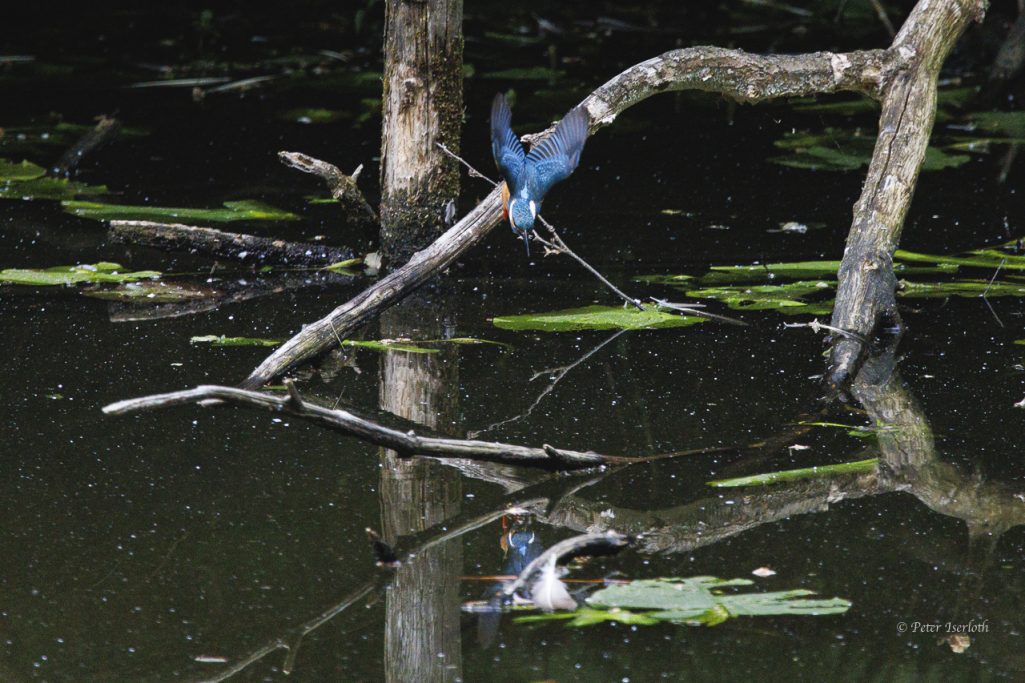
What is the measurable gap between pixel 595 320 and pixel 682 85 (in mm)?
698

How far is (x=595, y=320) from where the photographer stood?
342 centimetres

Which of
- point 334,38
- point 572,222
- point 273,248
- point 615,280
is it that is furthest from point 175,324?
point 334,38

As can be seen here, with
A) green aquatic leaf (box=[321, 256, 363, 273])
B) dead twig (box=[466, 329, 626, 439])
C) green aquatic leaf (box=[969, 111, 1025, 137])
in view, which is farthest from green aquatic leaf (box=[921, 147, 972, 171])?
green aquatic leaf (box=[321, 256, 363, 273])

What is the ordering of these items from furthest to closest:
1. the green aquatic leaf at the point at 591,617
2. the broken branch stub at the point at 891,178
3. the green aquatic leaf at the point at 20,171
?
the green aquatic leaf at the point at 20,171 < the broken branch stub at the point at 891,178 < the green aquatic leaf at the point at 591,617

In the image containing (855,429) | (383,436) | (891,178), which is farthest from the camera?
(891,178)

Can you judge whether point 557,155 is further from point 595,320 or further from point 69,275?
point 69,275

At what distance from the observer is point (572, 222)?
4.67 meters

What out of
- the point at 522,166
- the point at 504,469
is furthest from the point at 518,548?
the point at 522,166

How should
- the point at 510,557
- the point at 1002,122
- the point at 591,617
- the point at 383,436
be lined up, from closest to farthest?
the point at 591,617 < the point at 510,557 < the point at 383,436 < the point at 1002,122

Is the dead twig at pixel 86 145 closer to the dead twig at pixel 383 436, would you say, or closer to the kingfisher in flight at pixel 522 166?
the kingfisher in flight at pixel 522 166

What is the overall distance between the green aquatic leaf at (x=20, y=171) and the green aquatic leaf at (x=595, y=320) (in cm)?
246

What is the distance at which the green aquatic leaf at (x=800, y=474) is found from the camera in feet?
8.00

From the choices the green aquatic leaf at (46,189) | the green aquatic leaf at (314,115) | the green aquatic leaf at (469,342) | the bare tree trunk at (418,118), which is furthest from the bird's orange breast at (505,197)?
the green aquatic leaf at (314,115)

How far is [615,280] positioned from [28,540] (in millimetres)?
2040
